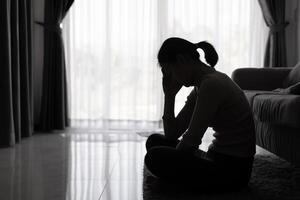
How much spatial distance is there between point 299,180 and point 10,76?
7.43 ft

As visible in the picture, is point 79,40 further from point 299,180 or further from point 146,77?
point 299,180

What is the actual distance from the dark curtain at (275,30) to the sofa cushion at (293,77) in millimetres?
740

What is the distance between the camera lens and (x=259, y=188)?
1.88 metres

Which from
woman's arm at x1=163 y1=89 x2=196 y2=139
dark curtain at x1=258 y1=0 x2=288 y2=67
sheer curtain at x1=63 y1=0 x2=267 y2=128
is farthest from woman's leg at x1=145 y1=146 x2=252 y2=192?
dark curtain at x1=258 y1=0 x2=288 y2=67

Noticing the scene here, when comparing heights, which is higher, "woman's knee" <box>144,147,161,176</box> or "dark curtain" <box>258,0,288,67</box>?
"dark curtain" <box>258,0,288,67</box>

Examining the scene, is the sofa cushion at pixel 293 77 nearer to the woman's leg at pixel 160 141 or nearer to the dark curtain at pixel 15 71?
the woman's leg at pixel 160 141

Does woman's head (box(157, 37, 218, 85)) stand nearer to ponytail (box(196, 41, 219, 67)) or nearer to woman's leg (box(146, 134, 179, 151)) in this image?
ponytail (box(196, 41, 219, 67))

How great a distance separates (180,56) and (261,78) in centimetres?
190

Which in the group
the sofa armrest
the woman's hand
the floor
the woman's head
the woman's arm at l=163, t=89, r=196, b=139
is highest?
the woman's head

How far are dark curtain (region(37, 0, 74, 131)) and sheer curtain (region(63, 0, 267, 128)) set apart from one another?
140 millimetres

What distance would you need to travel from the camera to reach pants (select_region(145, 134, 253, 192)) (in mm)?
1720

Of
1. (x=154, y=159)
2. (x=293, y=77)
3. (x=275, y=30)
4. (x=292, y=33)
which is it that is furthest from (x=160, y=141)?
(x=292, y=33)

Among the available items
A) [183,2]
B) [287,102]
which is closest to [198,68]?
[287,102]

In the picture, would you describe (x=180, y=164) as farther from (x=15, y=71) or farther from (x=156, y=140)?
(x=15, y=71)
